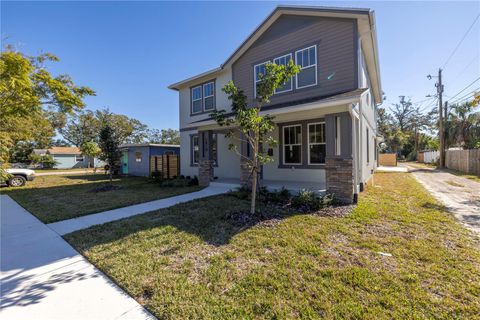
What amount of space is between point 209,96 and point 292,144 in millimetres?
5778

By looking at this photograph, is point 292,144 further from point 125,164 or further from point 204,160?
point 125,164

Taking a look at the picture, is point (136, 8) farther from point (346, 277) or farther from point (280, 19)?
point (346, 277)

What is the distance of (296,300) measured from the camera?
2.62 meters

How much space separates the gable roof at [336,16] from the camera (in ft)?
24.8

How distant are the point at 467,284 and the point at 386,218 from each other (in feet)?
9.17

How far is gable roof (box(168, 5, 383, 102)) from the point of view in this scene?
7569 millimetres

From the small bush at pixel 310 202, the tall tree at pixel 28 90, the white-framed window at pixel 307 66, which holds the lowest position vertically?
the small bush at pixel 310 202

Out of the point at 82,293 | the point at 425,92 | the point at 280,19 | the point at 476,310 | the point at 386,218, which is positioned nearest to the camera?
the point at 476,310

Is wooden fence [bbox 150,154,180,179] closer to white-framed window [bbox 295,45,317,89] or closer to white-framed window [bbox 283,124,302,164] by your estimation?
white-framed window [bbox 283,124,302,164]

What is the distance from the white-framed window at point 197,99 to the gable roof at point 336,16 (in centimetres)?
69

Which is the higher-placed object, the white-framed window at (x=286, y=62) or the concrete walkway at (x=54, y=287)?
the white-framed window at (x=286, y=62)

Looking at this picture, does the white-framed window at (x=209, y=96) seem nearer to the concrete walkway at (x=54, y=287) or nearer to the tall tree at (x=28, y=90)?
the tall tree at (x=28, y=90)

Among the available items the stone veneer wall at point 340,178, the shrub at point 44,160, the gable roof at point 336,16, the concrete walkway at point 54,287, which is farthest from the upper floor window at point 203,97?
the shrub at point 44,160

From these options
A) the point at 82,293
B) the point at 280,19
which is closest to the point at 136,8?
the point at 280,19
